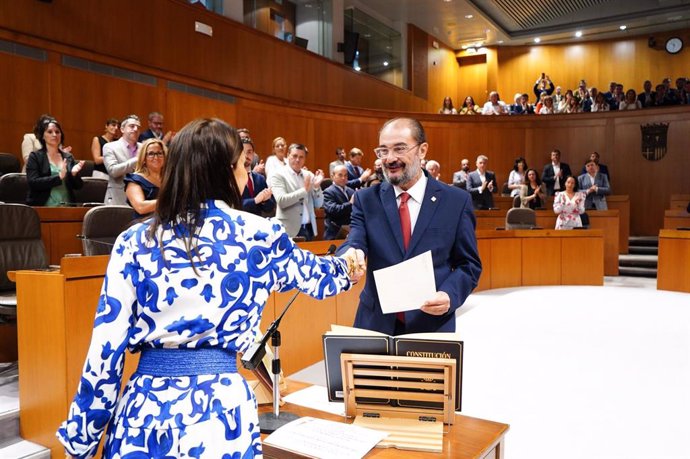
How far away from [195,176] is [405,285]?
705 mm

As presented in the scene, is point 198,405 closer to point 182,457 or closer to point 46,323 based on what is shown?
point 182,457

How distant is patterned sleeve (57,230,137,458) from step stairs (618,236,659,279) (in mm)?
8107

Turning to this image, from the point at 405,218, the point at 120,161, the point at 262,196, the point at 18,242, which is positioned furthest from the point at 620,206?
the point at 18,242

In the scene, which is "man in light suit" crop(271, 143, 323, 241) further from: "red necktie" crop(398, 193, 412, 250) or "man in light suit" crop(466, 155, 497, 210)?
"man in light suit" crop(466, 155, 497, 210)

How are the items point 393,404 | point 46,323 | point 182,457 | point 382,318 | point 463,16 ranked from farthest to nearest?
point 463,16
point 46,323
point 382,318
point 393,404
point 182,457

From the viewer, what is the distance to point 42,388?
2215 mm

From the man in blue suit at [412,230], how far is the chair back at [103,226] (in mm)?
1889

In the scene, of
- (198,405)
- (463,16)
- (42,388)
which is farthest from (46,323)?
(463,16)

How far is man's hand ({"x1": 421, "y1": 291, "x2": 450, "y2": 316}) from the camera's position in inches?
61.7

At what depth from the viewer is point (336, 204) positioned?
4863 mm

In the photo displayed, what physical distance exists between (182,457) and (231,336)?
23cm

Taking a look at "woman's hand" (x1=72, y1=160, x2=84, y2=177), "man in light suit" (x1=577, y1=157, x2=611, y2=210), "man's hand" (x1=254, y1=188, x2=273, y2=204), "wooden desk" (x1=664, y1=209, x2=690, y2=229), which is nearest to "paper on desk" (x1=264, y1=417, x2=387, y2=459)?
"man's hand" (x1=254, y1=188, x2=273, y2=204)

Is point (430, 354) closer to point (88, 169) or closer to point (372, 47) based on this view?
point (88, 169)

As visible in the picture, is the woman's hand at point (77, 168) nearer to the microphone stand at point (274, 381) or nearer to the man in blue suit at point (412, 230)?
the man in blue suit at point (412, 230)
